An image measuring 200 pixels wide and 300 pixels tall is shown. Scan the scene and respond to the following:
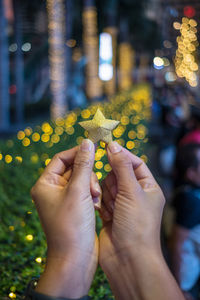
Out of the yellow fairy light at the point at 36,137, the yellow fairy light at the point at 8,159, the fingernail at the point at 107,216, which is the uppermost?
the fingernail at the point at 107,216

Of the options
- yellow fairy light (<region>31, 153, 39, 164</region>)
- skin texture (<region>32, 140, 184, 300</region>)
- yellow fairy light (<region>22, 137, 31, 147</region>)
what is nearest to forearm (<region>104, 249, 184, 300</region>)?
skin texture (<region>32, 140, 184, 300</region>)

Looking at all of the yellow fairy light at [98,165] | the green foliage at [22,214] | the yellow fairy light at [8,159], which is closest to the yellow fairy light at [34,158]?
the green foliage at [22,214]

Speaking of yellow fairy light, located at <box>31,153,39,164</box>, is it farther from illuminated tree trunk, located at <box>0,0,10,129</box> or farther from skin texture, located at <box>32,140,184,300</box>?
illuminated tree trunk, located at <box>0,0,10,129</box>

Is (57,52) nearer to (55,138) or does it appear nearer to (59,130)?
(59,130)

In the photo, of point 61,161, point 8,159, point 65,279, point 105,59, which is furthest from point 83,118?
point 105,59

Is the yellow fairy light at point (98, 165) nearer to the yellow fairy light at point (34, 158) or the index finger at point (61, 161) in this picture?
the yellow fairy light at point (34, 158)

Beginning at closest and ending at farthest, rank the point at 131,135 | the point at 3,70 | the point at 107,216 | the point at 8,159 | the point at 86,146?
the point at 86,146 → the point at 107,216 → the point at 8,159 → the point at 131,135 → the point at 3,70
